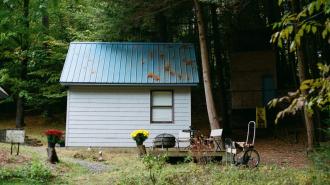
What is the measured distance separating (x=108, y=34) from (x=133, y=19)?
350cm

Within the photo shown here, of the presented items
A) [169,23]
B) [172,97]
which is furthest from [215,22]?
[172,97]

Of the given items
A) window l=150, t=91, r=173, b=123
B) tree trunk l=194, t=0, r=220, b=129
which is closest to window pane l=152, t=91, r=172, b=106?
window l=150, t=91, r=173, b=123

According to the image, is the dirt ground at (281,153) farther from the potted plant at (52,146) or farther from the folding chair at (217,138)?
the potted plant at (52,146)

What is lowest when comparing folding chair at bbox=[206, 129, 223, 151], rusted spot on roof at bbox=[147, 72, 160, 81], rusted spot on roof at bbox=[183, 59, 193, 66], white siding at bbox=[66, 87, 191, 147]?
folding chair at bbox=[206, 129, 223, 151]

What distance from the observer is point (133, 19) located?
17797mm

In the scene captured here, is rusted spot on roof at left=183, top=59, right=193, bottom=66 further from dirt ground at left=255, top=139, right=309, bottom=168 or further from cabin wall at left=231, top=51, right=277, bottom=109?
cabin wall at left=231, top=51, right=277, bottom=109

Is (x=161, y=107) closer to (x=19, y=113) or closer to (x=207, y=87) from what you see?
(x=207, y=87)

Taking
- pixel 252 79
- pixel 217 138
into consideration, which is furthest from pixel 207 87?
pixel 252 79

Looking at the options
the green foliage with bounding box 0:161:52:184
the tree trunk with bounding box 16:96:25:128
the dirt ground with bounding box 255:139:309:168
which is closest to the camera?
the green foliage with bounding box 0:161:52:184

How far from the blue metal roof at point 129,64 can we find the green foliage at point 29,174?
6393 mm

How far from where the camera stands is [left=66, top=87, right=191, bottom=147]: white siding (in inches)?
Result: 667

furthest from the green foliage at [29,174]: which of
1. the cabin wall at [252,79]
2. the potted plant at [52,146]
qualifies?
the cabin wall at [252,79]

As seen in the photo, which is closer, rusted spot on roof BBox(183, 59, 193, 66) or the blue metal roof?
the blue metal roof

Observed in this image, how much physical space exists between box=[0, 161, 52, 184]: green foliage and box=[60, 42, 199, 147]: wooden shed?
6.10 meters
